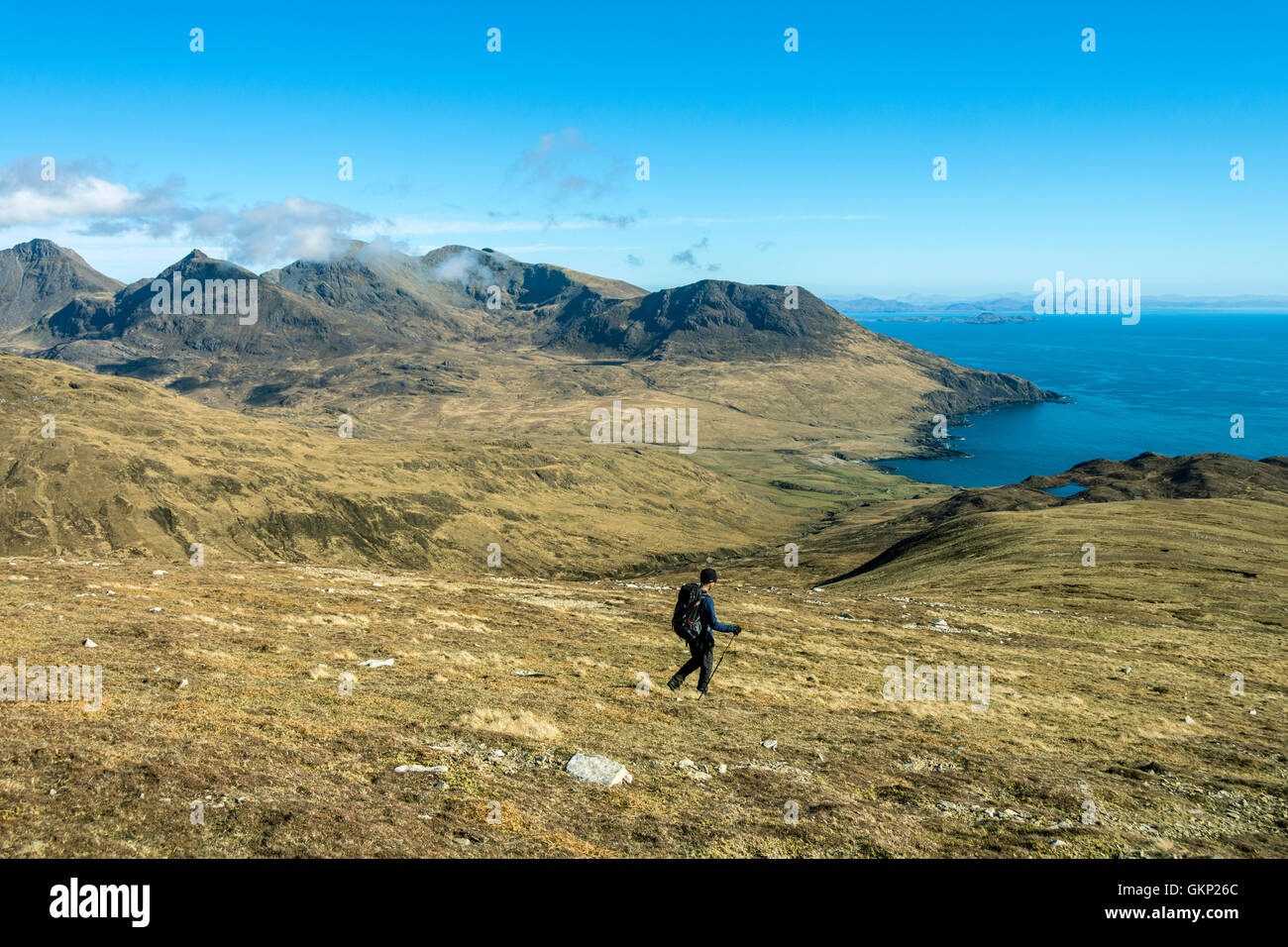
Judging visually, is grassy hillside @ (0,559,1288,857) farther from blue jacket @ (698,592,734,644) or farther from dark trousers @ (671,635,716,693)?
blue jacket @ (698,592,734,644)

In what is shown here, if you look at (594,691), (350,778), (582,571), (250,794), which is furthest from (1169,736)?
(582,571)

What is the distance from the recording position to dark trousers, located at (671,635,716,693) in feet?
61.4

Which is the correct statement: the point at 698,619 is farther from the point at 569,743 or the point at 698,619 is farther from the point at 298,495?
the point at 298,495

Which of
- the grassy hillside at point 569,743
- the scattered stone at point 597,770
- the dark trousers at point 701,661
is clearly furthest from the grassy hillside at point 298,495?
the scattered stone at point 597,770

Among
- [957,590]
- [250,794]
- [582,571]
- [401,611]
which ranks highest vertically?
[250,794]

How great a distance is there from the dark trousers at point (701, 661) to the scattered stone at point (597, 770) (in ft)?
18.6

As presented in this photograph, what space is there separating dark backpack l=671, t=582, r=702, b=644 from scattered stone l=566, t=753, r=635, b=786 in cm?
529

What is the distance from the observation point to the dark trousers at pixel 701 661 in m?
18.7

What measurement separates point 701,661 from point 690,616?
1453mm

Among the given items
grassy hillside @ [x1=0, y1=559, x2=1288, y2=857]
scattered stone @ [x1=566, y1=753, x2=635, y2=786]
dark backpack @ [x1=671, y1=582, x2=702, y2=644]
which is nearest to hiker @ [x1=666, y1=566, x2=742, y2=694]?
dark backpack @ [x1=671, y1=582, x2=702, y2=644]

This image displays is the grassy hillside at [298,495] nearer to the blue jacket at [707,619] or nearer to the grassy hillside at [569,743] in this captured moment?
the grassy hillside at [569,743]

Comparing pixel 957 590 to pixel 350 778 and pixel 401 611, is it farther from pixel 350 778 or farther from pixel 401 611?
pixel 350 778
